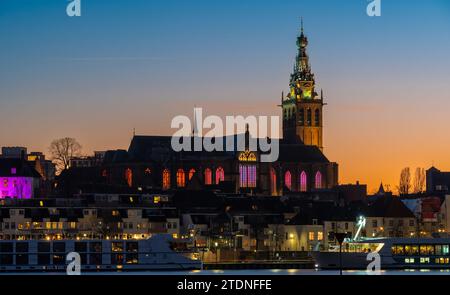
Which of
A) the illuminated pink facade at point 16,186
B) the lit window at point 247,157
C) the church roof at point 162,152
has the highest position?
the church roof at point 162,152

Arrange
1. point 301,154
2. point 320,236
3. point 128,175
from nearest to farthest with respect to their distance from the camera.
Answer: point 320,236 → point 128,175 → point 301,154

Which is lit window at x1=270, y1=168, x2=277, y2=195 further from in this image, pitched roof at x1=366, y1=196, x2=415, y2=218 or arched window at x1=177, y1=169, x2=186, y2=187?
pitched roof at x1=366, y1=196, x2=415, y2=218

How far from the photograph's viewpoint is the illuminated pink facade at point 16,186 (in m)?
147

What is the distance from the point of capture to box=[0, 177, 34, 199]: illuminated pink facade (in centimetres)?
14725

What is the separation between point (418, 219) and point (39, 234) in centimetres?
3575

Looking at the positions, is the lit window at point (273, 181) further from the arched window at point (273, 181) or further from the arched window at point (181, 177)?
the arched window at point (181, 177)

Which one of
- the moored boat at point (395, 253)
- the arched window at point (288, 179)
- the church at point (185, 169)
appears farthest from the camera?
the arched window at point (288, 179)

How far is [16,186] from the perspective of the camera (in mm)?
148750

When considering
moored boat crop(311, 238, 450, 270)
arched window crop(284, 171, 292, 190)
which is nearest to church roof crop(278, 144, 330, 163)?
arched window crop(284, 171, 292, 190)

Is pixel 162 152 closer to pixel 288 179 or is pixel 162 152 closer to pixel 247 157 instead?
pixel 247 157

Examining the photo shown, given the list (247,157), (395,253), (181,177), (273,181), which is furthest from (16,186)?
(395,253)

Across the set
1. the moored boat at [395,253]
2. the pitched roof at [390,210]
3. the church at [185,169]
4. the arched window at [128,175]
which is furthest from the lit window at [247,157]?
the moored boat at [395,253]

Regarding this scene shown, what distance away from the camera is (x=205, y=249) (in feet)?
361
